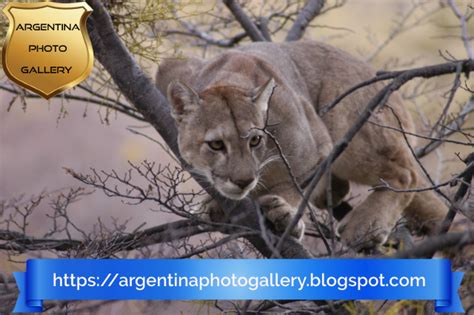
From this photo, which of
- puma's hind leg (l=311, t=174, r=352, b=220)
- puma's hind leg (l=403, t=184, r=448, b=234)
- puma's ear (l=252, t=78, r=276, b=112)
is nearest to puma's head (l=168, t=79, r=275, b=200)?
puma's ear (l=252, t=78, r=276, b=112)

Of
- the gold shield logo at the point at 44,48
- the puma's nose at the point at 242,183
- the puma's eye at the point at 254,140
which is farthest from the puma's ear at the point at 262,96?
the gold shield logo at the point at 44,48

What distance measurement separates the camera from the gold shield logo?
4508 mm

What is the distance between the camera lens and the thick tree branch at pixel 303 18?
6.61 meters

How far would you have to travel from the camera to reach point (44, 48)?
15.0ft

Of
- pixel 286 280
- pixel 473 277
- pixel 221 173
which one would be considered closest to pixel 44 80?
pixel 221 173

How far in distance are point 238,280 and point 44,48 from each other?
1.69 meters

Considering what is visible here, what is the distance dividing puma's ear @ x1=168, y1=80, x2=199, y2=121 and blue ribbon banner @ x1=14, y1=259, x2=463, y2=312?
111cm

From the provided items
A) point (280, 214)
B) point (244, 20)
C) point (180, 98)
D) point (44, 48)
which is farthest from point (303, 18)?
point (44, 48)

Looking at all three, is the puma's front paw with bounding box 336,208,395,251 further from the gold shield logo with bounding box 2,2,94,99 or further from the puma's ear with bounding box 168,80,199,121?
the gold shield logo with bounding box 2,2,94,99

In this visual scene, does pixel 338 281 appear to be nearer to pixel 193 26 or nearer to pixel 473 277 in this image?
pixel 473 277

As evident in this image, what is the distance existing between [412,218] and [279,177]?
1.29 metres

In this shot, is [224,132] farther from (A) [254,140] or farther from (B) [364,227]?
(B) [364,227]

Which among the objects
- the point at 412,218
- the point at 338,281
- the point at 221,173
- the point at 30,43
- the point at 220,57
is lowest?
the point at 412,218

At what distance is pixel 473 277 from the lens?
379 centimetres
